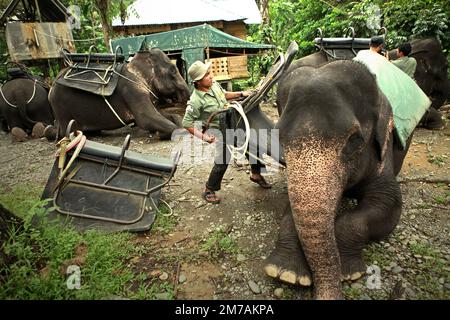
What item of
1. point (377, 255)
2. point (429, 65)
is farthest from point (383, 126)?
point (429, 65)

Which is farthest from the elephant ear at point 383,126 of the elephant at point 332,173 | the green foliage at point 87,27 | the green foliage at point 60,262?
the green foliage at point 87,27

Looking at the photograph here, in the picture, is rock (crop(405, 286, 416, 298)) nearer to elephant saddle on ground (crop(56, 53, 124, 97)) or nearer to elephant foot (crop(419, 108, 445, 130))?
elephant foot (crop(419, 108, 445, 130))

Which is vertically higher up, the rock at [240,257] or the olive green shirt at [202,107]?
the olive green shirt at [202,107]

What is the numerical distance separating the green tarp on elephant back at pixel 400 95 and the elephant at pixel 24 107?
24.6 feet

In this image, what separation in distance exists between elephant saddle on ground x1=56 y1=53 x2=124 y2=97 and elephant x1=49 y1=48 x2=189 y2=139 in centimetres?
17

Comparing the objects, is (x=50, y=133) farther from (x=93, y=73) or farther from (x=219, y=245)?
(x=219, y=245)

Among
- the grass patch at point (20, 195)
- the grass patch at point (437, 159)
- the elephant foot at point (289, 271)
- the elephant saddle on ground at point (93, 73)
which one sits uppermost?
the elephant saddle on ground at point (93, 73)

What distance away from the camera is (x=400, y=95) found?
2.91 meters

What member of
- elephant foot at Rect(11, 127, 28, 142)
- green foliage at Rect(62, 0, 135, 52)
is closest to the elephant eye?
elephant foot at Rect(11, 127, 28, 142)

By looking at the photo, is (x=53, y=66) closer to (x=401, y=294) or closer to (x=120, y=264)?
(x=120, y=264)

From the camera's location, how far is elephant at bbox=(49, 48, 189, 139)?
5949 millimetres

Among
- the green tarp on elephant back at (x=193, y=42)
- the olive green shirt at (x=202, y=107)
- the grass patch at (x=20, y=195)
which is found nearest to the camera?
the olive green shirt at (x=202, y=107)

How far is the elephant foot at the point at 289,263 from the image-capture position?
2027 mm

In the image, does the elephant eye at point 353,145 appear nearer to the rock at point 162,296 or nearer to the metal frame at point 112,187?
the rock at point 162,296
